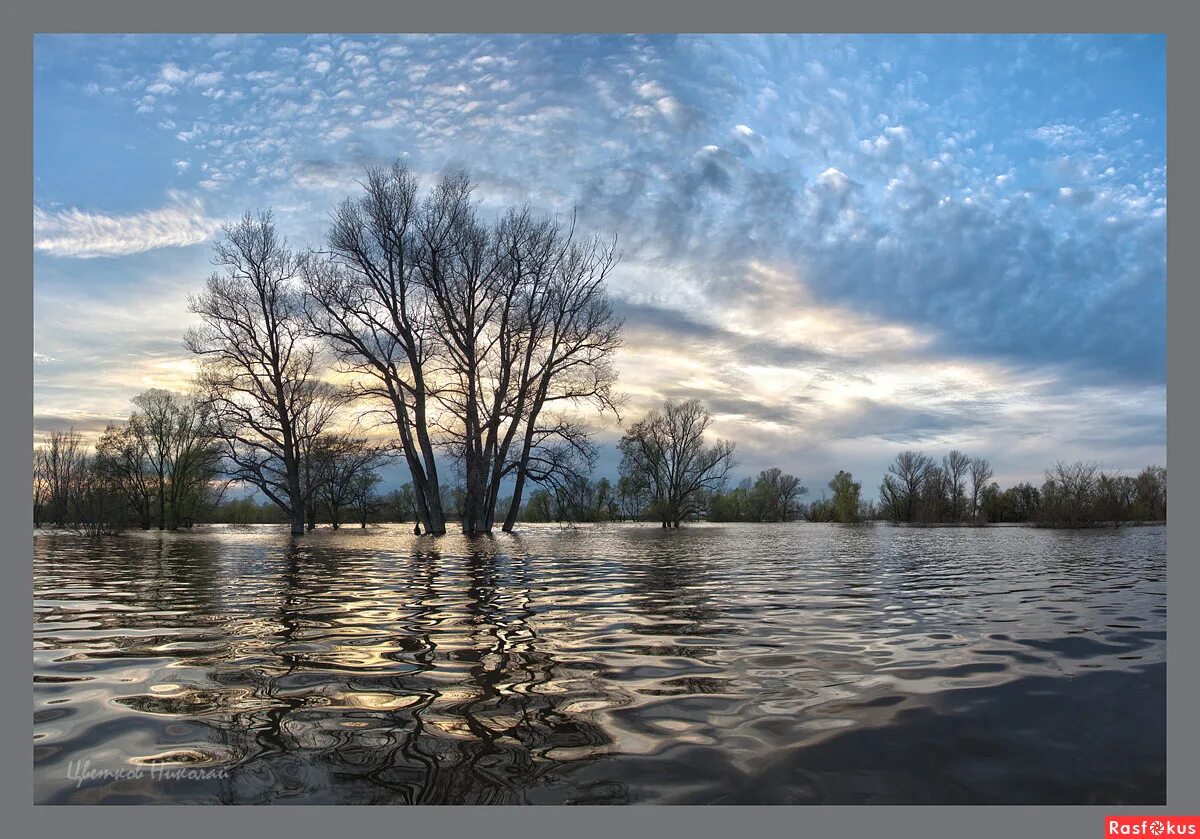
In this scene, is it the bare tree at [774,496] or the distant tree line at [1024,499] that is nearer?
the distant tree line at [1024,499]

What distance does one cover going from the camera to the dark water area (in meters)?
3.40

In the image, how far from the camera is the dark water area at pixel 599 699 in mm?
3398

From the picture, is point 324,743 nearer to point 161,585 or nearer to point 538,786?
point 538,786

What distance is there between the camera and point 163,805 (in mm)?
3260

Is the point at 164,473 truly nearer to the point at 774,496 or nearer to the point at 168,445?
the point at 168,445

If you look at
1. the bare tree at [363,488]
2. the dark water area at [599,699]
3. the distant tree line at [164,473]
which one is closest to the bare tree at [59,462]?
the distant tree line at [164,473]

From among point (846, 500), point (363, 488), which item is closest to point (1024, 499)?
point (846, 500)

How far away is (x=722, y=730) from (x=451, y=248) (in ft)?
106

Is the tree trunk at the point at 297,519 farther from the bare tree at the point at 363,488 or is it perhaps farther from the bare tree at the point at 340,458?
the bare tree at the point at 363,488
